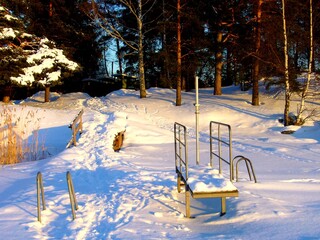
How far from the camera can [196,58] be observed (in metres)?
24.4

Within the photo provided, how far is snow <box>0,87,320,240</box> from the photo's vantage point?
4.48m

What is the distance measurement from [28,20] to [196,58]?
38.9 ft

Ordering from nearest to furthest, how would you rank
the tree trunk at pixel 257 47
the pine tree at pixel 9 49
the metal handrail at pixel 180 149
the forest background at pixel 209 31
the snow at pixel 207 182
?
the snow at pixel 207 182 < the metal handrail at pixel 180 149 < the forest background at pixel 209 31 < the pine tree at pixel 9 49 < the tree trunk at pixel 257 47

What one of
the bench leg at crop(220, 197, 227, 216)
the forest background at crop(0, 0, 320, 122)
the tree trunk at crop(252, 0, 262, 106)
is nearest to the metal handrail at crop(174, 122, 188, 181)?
the bench leg at crop(220, 197, 227, 216)

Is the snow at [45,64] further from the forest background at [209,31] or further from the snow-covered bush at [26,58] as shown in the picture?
the forest background at [209,31]

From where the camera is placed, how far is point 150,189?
672 cm

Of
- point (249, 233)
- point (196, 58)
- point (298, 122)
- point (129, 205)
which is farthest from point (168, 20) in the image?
point (249, 233)

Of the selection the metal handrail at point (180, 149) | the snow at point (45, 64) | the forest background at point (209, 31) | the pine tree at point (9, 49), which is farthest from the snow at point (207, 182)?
the snow at point (45, 64)

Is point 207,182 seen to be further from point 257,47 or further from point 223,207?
point 257,47

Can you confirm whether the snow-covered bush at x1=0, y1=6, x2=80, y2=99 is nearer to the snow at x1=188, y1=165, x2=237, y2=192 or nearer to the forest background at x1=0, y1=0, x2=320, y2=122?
the forest background at x1=0, y1=0, x2=320, y2=122

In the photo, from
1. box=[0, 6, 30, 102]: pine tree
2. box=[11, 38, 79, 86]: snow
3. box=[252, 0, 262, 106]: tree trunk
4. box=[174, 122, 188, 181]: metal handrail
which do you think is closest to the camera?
box=[174, 122, 188, 181]: metal handrail

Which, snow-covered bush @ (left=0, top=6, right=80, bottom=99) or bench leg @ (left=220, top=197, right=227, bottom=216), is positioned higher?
snow-covered bush @ (left=0, top=6, right=80, bottom=99)

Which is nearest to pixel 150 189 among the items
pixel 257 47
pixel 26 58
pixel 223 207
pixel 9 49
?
pixel 223 207

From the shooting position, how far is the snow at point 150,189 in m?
4.48
